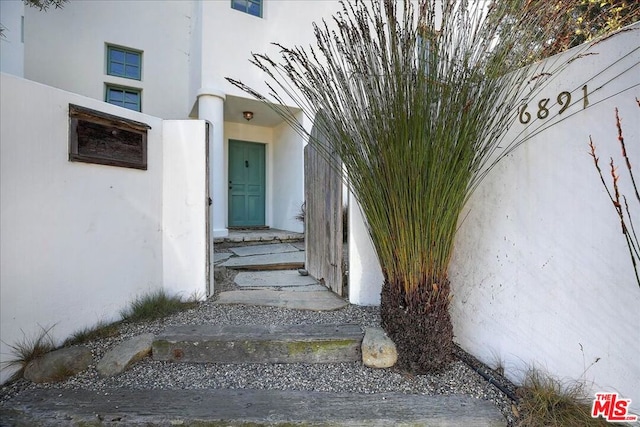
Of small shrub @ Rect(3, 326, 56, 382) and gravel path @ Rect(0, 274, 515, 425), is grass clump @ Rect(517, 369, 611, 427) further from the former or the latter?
small shrub @ Rect(3, 326, 56, 382)

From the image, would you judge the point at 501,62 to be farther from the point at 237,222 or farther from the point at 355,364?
the point at 237,222

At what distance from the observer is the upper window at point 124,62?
495cm

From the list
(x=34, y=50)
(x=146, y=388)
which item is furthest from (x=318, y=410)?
(x=34, y=50)

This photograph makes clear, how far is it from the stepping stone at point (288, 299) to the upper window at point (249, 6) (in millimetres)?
4661

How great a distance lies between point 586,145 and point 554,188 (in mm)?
210

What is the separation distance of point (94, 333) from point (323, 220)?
1838 mm

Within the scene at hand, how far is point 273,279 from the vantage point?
120 inches

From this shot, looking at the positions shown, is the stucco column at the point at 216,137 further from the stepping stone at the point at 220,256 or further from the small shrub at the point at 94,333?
the small shrub at the point at 94,333

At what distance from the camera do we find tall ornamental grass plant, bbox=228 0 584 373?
137cm

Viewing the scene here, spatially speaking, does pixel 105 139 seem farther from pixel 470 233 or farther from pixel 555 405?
pixel 555 405

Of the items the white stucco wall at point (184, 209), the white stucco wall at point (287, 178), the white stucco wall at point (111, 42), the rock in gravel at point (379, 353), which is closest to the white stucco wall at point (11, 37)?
the white stucco wall at point (111, 42)

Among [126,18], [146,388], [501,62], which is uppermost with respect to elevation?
[126,18]

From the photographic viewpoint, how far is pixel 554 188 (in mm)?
1387

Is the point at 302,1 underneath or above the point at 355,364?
above
